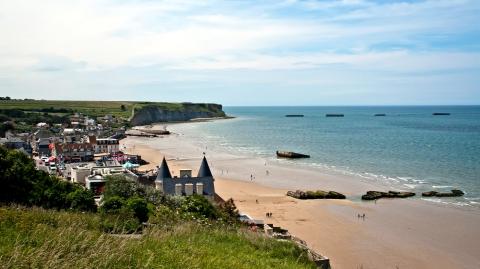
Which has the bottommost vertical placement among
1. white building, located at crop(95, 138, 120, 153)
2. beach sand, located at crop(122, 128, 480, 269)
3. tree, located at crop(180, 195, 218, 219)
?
beach sand, located at crop(122, 128, 480, 269)

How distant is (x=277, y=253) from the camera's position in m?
12.1

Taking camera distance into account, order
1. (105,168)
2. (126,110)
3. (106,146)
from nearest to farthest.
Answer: (105,168), (106,146), (126,110)

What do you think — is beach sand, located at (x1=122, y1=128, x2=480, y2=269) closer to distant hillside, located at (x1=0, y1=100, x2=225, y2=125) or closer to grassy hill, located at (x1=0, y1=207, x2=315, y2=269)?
grassy hill, located at (x1=0, y1=207, x2=315, y2=269)

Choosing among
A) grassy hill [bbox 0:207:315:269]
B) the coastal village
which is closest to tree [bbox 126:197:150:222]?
the coastal village

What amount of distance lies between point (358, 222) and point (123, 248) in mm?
26823

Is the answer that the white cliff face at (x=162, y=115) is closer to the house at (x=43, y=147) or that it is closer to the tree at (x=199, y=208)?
the house at (x=43, y=147)

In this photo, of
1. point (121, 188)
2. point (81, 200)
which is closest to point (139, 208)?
point (81, 200)

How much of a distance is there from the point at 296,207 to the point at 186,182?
968 cm

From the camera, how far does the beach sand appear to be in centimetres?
2552

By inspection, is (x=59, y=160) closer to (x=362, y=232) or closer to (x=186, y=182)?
(x=186, y=182)

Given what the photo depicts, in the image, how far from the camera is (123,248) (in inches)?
330

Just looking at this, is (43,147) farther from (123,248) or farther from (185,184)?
(123,248)

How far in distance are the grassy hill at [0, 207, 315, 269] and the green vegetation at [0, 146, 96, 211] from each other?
12.1 m

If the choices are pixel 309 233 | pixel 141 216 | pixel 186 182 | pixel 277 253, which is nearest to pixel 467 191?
pixel 309 233
